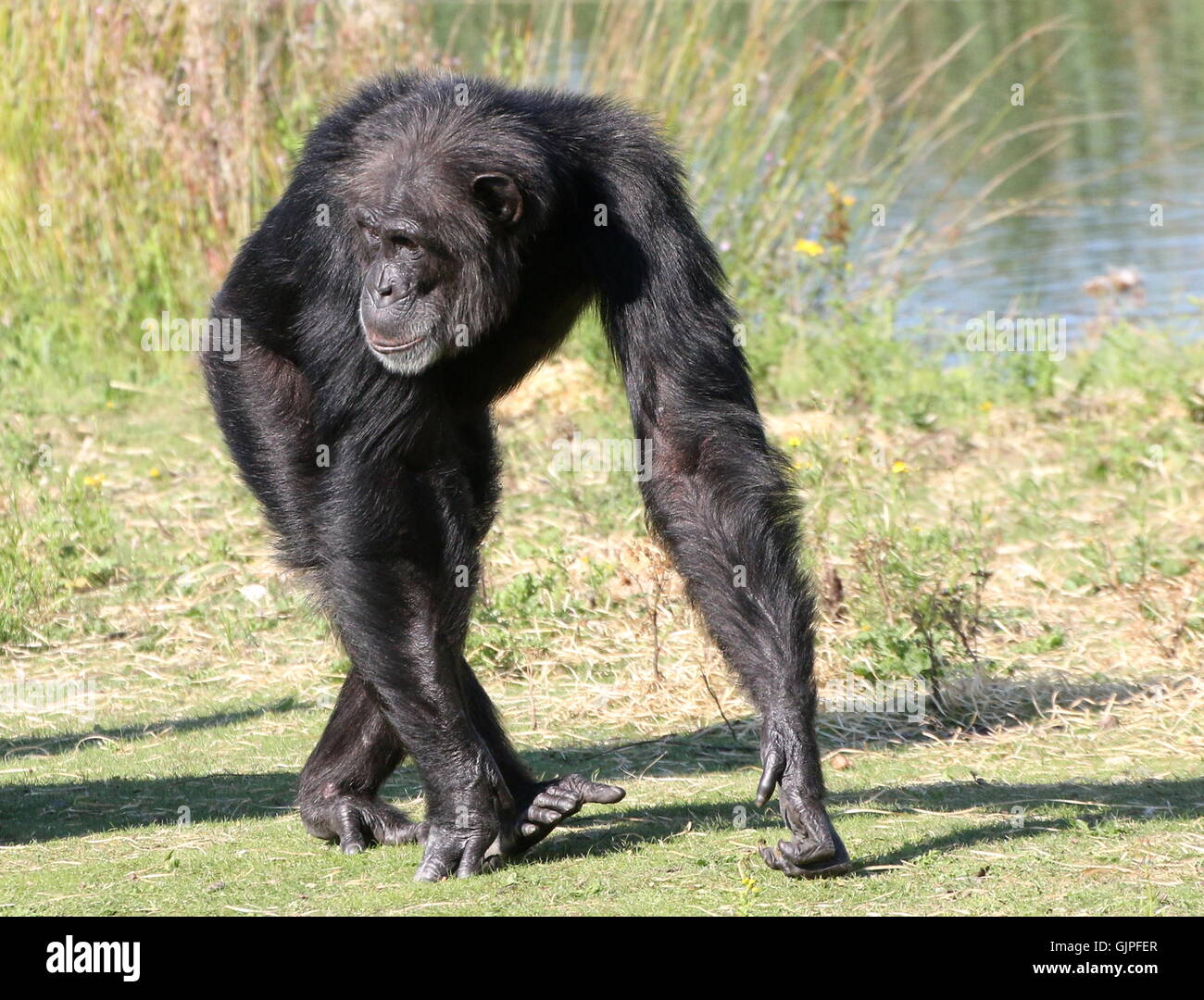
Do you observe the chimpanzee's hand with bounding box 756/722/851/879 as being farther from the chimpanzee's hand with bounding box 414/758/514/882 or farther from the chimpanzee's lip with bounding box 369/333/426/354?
the chimpanzee's lip with bounding box 369/333/426/354

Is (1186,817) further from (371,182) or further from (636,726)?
(371,182)

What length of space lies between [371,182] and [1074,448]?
4.99 meters

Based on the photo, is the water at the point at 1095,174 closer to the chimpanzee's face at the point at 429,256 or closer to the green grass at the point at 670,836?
the green grass at the point at 670,836

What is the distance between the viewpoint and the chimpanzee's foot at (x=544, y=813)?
13.8 ft

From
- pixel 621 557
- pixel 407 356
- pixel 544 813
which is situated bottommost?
pixel 544 813

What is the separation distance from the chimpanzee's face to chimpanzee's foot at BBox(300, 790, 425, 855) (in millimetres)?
1242

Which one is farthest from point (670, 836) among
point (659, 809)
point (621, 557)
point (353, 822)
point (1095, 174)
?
point (1095, 174)

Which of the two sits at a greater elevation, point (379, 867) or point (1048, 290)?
point (1048, 290)

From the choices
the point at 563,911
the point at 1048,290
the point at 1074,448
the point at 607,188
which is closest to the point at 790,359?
the point at 1074,448

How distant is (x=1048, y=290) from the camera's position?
39.0 ft

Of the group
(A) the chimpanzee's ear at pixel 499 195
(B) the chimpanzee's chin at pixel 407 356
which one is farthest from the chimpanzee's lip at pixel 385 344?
(A) the chimpanzee's ear at pixel 499 195

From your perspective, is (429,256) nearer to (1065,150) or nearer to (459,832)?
(459,832)

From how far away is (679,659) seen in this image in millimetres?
6199

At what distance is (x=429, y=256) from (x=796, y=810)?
1.76m
